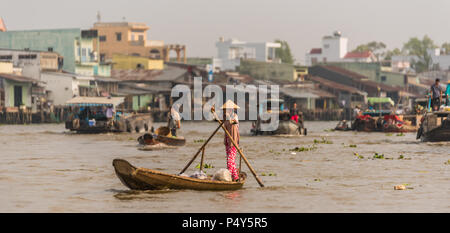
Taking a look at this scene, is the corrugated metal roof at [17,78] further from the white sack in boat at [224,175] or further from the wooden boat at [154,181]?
the white sack in boat at [224,175]

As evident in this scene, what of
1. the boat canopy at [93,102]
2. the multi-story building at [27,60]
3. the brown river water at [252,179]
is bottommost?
the brown river water at [252,179]

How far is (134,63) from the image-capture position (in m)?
76.2

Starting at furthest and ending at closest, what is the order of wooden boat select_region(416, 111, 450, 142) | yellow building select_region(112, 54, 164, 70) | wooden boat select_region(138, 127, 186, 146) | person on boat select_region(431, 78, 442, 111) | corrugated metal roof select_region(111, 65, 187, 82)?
yellow building select_region(112, 54, 164, 70) → corrugated metal roof select_region(111, 65, 187, 82) → wooden boat select_region(416, 111, 450, 142) → person on boat select_region(431, 78, 442, 111) → wooden boat select_region(138, 127, 186, 146)

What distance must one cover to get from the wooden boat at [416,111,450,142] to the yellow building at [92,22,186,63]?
5463 centimetres

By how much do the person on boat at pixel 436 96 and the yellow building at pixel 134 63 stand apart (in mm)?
45310

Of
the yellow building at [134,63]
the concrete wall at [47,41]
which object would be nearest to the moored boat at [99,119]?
the concrete wall at [47,41]

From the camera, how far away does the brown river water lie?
15.8 m

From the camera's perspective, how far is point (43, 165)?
24.7 meters

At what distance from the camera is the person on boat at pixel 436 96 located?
32.1 metres

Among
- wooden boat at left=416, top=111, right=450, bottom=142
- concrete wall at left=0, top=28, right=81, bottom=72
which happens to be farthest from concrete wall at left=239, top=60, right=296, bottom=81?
wooden boat at left=416, top=111, right=450, bottom=142

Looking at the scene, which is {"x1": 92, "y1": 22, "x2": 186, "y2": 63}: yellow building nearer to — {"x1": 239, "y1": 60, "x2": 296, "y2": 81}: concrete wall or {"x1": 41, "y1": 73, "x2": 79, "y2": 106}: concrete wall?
{"x1": 239, "y1": 60, "x2": 296, "y2": 81}: concrete wall
